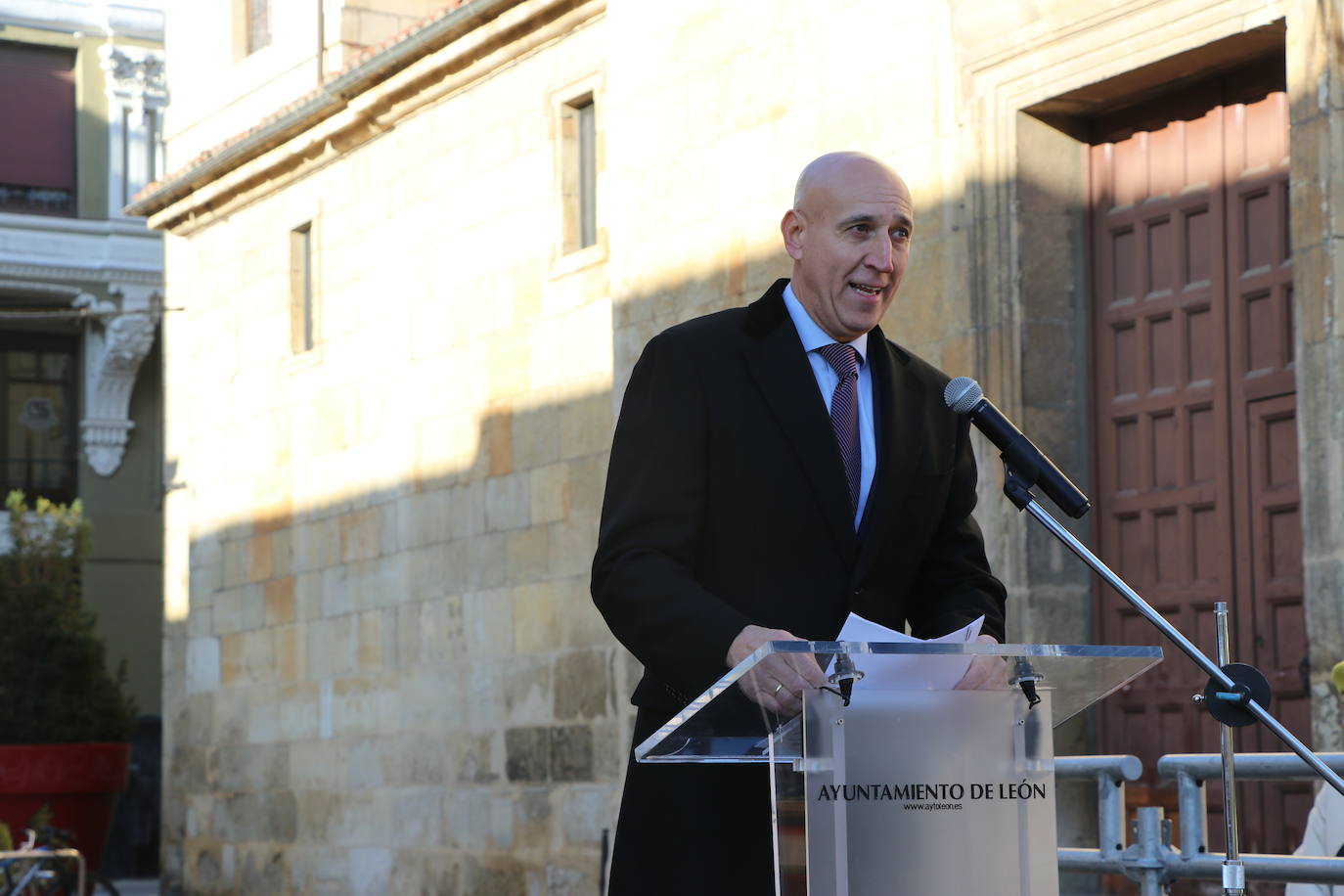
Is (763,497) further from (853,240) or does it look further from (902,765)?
(902,765)

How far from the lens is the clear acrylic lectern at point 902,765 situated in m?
2.90

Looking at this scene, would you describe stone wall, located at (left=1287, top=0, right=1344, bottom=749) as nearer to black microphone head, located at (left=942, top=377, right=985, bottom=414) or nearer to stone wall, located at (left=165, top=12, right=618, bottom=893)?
black microphone head, located at (left=942, top=377, right=985, bottom=414)

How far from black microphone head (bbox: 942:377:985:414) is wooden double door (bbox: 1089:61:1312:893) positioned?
15.8ft

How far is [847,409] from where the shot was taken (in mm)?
3490

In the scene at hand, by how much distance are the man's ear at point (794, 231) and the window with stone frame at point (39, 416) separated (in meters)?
22.9

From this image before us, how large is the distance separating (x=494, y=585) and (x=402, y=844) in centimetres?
200

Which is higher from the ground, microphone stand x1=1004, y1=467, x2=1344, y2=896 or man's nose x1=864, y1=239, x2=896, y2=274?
man's nose x1=864, y1=239, x2=896, y2=274

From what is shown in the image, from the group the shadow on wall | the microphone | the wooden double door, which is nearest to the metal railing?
the microphone

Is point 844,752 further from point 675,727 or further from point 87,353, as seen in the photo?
point 87,353

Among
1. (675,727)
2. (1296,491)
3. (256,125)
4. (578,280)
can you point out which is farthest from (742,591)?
(256,125)

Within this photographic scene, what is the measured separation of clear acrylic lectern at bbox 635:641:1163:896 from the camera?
2.90 meters

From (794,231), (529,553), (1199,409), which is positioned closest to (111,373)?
(529,553)

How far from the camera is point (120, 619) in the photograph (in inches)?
991

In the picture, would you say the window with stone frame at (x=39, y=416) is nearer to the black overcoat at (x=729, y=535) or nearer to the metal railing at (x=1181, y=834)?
the metal railing at (x=1181, y=834)
